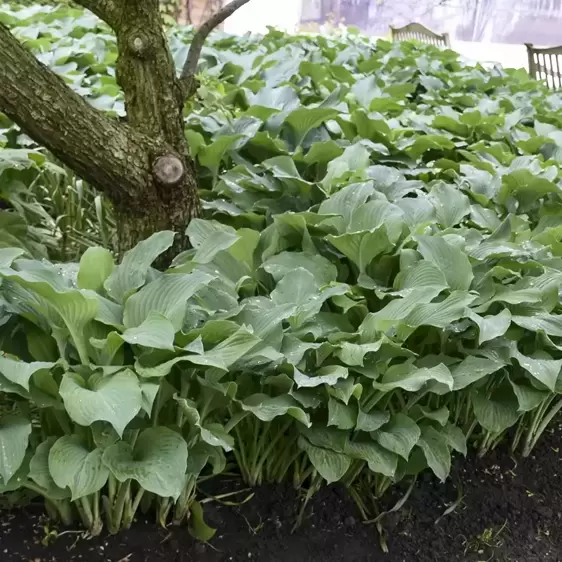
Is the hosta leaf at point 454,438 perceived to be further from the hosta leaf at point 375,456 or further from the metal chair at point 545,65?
the metal chair at point 545,65

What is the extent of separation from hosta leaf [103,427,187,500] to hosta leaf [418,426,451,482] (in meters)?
0.41

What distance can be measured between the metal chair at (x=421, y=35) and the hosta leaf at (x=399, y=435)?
5382mm

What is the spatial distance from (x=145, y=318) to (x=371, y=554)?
1.76ft

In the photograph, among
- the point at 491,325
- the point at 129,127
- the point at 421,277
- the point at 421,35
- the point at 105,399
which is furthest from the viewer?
the point at 421,35

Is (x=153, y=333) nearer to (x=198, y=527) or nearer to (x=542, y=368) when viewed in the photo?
(x=198, y=527)

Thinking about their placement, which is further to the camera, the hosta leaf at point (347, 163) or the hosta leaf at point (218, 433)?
the hosta leaf at point (347, 163)

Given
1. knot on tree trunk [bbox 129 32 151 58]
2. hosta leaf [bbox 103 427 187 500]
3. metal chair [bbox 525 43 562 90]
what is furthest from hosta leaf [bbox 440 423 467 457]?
Answer: metal chair [bbox 525 43 562 90]

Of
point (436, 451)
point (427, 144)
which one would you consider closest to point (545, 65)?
point (427, 144)

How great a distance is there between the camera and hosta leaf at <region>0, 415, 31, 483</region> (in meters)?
0.81

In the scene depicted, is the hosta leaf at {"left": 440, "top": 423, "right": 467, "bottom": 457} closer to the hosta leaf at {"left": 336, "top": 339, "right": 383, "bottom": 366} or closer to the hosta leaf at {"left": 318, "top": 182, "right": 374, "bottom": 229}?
the hosta leaf at {"left": 336, "top": 339, "right": 383, "bottom": 366}

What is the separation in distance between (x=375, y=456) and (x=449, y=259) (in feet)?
1.32

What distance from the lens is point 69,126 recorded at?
1.16m

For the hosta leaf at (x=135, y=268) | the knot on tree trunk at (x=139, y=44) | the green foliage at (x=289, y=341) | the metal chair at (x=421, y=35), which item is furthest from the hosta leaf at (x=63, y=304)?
the metal chair at (x=421, y=35)

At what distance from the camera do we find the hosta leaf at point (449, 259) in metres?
1.16
